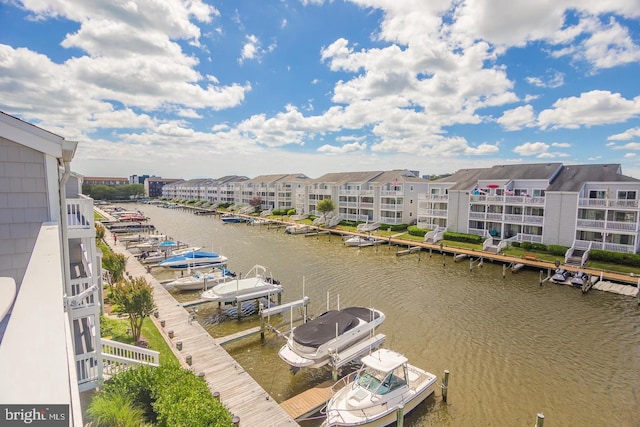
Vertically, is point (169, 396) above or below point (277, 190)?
below

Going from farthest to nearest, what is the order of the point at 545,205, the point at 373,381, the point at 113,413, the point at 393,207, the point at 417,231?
the point at 393,207 < the point at 417,231 < the point at 545,205 < the point at 373,381 < the point at 113,413

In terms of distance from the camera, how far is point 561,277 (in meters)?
28.4

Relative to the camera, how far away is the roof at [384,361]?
40.7 ft

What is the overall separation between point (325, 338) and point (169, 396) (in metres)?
7.84

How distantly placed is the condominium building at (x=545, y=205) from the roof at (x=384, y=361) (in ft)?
102

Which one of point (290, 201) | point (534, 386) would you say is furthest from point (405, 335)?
point (290, 201)

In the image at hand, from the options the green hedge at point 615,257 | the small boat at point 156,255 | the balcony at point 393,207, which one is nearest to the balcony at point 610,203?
the green hedge at point 615,257

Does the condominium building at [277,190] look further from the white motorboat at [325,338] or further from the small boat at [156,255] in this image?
the white motorboat at [325,338]

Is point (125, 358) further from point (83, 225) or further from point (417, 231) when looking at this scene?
point (417, 231)

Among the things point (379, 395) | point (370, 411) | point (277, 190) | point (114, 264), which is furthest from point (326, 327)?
point (277, 190)

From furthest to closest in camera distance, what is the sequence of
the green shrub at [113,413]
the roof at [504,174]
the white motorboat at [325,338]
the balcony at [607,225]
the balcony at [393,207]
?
the balcony at [393,207] < the roof at [504,174] < the balcony at [607,225] < the white motorboat at [325,338] < the green shrub at [113,413]

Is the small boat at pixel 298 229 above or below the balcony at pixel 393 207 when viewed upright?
below

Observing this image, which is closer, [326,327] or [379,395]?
[379,395]

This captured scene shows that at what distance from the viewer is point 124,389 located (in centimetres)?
902
